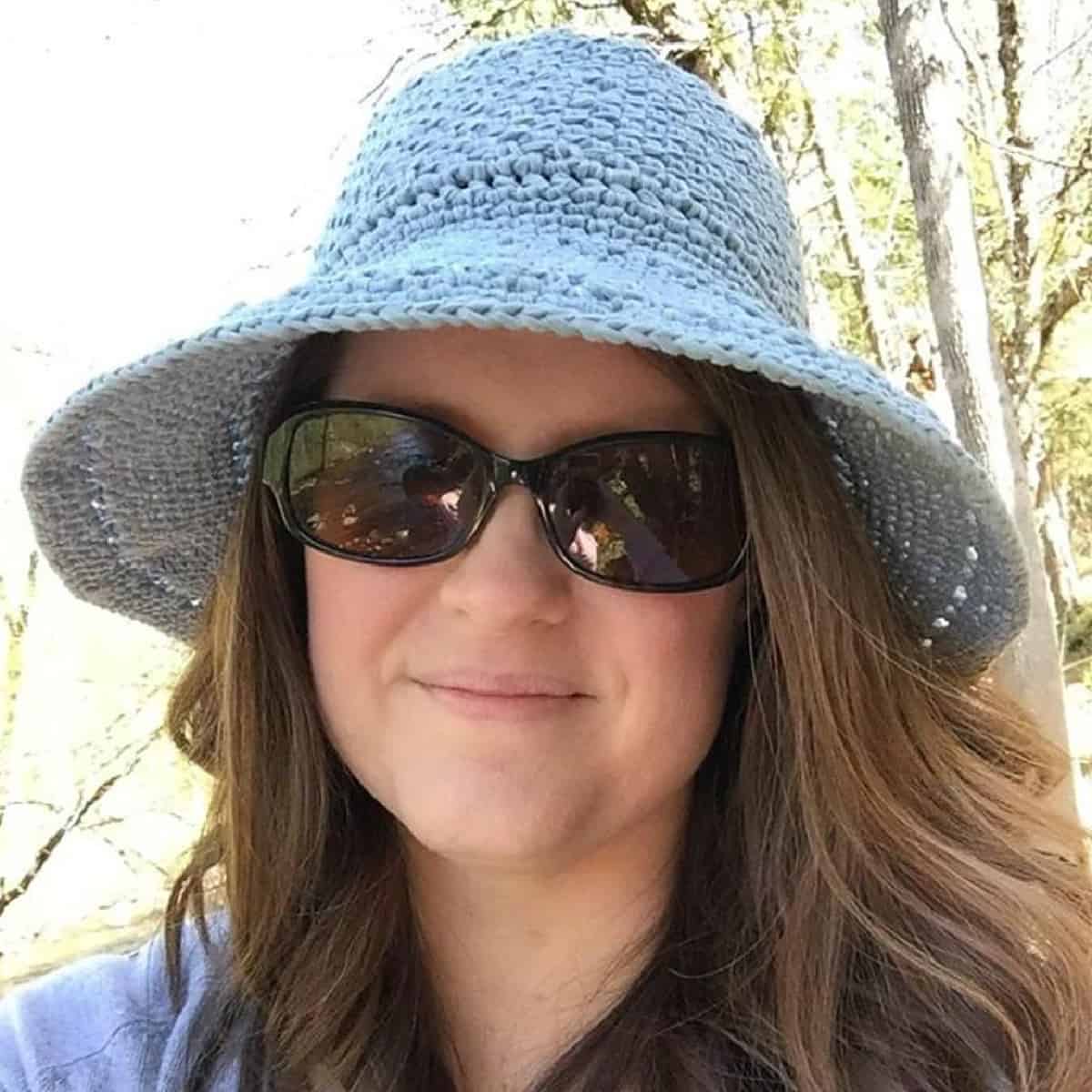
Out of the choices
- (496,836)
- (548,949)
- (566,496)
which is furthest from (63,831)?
(566,496)

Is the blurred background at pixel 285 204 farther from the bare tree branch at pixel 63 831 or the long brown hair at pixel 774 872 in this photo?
the long brown hair at pixel 774 872

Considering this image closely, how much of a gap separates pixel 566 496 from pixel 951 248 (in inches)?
103

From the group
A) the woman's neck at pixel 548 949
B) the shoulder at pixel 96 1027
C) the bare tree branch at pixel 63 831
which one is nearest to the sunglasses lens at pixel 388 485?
the woman's neck at pixel 548 949

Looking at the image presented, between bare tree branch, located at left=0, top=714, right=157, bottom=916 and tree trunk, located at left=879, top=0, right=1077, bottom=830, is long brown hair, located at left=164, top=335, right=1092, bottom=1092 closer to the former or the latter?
tree trunk, located at left=879, top=0, right=1077, bottom=830

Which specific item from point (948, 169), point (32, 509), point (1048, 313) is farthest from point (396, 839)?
point (1048, 313)

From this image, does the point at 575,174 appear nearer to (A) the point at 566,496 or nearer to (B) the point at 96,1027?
(A) the point at 566,496

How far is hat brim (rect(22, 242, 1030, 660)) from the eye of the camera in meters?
0.88

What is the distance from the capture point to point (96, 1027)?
1203 mm

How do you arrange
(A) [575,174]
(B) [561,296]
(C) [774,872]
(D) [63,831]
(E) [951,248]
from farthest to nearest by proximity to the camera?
(D) [63,831], (E) [951,248], (C) [774,872], (A) [575,174], (B) [561,296]

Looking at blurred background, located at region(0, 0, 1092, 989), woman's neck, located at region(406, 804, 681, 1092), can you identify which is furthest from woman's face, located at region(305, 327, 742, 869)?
blurred background, located at region(0, 0, 1092, 989)

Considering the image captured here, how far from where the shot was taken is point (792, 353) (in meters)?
0.90

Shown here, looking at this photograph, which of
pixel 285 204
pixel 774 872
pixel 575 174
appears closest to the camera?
pixel 575 174

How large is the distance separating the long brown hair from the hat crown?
0.11m

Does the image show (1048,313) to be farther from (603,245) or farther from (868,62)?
(603,245)
